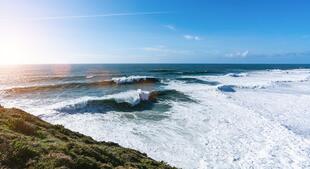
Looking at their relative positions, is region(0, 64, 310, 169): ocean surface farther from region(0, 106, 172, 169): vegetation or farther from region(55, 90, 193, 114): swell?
region(0, 106, 172, 169): vegetation

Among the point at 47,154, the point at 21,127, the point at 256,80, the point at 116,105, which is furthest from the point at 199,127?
the point at 256,80

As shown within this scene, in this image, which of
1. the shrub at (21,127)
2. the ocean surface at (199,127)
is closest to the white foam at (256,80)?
the ocean surface at (199,127)

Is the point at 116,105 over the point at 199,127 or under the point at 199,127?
under

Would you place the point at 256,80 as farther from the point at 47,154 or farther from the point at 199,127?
the point at 47,154

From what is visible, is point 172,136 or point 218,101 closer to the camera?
point 172,136

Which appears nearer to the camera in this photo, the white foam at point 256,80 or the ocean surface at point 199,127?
the ocean surface at point 199,127

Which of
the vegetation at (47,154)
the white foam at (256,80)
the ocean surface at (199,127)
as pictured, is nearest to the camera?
the vegetation at (47,154)

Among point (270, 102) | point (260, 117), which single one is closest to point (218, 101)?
point (270, 102)

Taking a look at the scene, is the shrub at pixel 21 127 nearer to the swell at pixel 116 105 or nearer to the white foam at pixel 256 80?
the swell at pixel 116 105

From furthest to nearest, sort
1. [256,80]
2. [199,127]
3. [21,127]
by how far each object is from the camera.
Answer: [256,80] → [199,127] → [21,127]

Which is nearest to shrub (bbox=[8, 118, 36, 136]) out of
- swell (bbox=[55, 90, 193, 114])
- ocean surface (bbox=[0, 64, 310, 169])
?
ocean surface (bbox=[0, 64, 310, 169])

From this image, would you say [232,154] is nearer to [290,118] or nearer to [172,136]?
[172,136]
